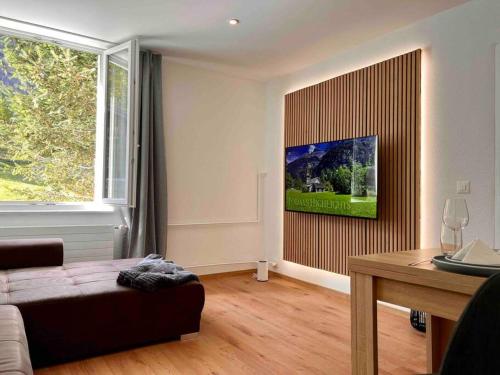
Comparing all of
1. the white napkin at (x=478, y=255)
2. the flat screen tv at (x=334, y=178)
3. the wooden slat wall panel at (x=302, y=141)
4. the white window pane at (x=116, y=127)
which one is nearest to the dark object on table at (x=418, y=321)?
the flat screen tv at (x=334, y=178)

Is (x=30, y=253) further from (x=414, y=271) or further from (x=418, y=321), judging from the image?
(x=418, y=321)

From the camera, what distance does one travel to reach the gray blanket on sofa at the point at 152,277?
8.29ft

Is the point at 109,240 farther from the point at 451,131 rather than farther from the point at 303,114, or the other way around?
the point at 451,131

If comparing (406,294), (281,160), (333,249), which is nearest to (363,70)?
(281,160)

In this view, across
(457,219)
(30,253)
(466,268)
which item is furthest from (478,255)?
(30,253)

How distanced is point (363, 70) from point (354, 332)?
2.95 metres

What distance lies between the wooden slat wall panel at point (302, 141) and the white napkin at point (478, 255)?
2960 millimetres

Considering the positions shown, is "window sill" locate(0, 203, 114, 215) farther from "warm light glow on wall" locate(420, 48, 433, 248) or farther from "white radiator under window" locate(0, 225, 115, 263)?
"warm light glow on wall" locate(420, 48, 433, 248)

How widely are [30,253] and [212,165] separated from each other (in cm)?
225

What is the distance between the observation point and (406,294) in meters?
1.19

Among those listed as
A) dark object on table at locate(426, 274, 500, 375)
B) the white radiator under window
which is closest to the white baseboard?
the white radiator under window

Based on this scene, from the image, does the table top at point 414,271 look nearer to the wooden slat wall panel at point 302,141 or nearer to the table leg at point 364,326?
the table leg at point 364,326

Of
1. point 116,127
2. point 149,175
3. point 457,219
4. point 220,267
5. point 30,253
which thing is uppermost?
point 116,127

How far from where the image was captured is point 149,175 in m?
3.98
